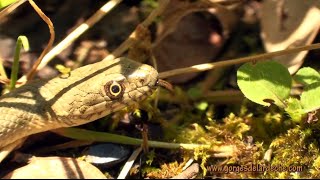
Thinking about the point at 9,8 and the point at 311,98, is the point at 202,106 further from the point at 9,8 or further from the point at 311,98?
the point at 9,8

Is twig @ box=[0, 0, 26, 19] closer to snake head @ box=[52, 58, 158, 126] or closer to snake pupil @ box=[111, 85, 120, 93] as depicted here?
snake head @ box=[52, 58, 158, 126]

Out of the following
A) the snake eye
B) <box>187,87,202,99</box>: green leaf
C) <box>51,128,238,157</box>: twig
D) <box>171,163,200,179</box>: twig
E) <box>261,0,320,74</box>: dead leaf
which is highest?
<box>261,0,320,74</box>: dead leaf

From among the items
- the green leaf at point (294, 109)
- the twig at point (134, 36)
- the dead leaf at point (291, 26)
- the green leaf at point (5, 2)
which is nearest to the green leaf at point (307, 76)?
the green leaf at point (294, 109)

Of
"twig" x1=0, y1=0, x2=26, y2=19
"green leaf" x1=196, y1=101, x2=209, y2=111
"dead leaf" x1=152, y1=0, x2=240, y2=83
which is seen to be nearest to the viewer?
→ "twig" x1=0, y1=0, x2=26, y2=19

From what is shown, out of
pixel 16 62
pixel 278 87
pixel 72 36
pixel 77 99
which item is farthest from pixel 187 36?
pixel 16 62

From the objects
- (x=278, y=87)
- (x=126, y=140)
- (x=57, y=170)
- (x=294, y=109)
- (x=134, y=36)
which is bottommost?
(x=57, y=170)

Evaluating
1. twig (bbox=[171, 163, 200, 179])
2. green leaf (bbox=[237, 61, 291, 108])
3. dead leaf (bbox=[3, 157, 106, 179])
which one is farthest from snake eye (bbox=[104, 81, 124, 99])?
green leaf (bbox=[237, 61, 291, 108])
